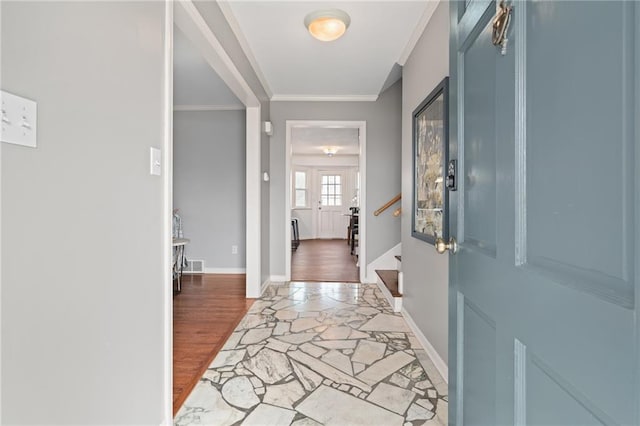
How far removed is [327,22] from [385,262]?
9.83 feet

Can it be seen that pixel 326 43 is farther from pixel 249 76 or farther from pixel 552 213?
pixel 552 213

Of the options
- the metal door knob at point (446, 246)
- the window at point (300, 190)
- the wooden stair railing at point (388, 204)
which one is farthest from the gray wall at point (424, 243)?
the window at point (300, 190)

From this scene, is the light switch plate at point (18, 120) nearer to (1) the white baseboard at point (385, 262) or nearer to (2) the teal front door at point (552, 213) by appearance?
(2) the teal front door at point (552, 213)

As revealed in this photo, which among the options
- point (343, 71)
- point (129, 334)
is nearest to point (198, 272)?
point (343, 71)

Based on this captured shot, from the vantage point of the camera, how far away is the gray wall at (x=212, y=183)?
4.99 meters

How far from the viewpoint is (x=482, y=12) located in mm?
956

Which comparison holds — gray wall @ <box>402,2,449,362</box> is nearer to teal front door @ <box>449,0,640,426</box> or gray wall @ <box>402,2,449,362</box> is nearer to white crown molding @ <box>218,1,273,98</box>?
teal front door @ <box>449,0,640,426</box>

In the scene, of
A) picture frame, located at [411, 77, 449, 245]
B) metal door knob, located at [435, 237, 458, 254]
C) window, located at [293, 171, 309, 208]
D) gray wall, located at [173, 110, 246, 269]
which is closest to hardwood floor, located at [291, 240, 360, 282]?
gray wall, located at [173, 110, 246, 269]

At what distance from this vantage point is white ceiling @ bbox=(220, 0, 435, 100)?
7.78ft

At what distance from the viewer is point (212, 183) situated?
5031mm

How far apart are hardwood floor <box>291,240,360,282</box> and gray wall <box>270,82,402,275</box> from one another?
51 cm

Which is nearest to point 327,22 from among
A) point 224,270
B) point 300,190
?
point 224,270

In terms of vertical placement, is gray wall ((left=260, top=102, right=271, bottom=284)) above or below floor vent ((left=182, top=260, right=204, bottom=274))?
above

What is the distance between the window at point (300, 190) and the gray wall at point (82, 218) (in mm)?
8110
